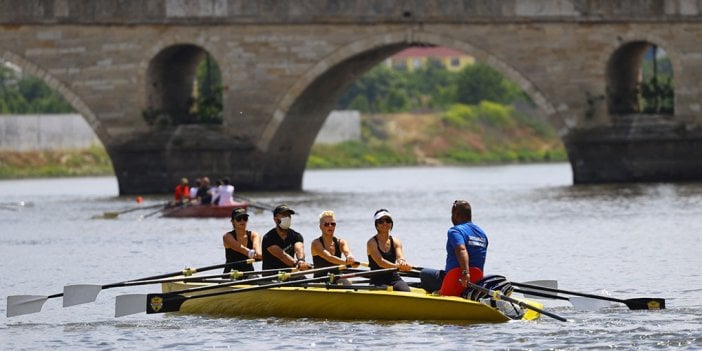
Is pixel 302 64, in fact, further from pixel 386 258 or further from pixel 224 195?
pixel 386 258

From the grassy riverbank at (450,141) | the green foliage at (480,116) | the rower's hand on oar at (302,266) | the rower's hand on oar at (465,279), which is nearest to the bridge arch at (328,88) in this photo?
the rower's hand on oar at (302,266)

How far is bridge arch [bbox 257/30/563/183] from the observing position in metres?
52.1

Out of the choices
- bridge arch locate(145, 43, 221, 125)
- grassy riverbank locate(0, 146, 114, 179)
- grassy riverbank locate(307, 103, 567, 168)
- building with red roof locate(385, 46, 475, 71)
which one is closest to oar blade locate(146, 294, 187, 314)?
bridge arch locate(145, 43, 221, 125)

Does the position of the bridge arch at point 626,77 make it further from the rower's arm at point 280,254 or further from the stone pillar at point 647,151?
the rower's arm at point 280,254

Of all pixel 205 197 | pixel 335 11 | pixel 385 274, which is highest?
pixel 335 11

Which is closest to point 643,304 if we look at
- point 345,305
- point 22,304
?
point 345,305

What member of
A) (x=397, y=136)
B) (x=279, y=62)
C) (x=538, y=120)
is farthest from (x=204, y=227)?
(x=538, y=120)

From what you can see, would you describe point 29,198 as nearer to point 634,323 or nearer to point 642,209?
point 642,209

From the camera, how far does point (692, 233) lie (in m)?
34.7

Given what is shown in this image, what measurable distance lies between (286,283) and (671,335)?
4699mm

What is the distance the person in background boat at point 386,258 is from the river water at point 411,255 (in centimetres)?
82

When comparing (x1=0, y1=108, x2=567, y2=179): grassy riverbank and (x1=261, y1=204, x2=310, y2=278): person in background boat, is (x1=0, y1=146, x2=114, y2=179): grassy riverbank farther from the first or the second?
(x1=261, y1=204, x2=310, y2=278): person in background boat

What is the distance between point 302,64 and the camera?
53.5 meters

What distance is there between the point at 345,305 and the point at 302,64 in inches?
1250
